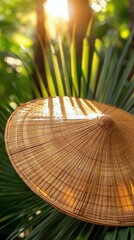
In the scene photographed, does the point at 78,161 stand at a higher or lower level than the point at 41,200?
higher

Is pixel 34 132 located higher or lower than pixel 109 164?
higher

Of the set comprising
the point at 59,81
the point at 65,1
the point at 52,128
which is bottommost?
the point at 52,128

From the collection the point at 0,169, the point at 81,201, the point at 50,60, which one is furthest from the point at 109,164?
the point at 50,60

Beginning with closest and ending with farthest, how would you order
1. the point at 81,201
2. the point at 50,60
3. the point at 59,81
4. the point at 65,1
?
the point at 81,201 < the point at 59,81 < the point at 50,60 < the point at 65,1

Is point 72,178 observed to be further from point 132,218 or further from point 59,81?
point 59,81

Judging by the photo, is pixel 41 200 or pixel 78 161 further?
pixel 41 200

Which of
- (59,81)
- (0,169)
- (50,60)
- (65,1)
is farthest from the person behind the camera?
(65,1)

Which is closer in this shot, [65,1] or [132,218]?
[132,218]
